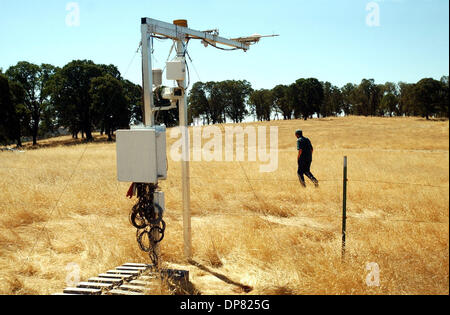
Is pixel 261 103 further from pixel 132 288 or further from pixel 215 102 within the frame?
pixel 132 288

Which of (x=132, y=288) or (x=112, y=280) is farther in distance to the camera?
(x=112, y=280)

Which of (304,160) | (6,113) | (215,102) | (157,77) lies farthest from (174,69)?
(215,102)

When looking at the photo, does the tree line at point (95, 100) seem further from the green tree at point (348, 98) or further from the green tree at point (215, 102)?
the green tree at point (348, 98)

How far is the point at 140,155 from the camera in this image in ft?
17.7

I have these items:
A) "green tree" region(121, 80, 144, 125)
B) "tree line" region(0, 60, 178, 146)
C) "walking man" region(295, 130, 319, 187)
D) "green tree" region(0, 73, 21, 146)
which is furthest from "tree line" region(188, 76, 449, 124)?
"walking man" region(295, 130, 319, 187)

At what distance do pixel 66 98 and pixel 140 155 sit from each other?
2084 inches

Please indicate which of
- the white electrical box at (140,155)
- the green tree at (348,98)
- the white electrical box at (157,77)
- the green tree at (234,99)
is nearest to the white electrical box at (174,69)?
the white electrical box at (157,77)

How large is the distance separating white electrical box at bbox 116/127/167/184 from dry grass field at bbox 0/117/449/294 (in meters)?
1.72

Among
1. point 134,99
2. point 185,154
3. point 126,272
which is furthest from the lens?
point 134,99

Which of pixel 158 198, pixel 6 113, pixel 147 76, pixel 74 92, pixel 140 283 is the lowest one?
pixel 140 283

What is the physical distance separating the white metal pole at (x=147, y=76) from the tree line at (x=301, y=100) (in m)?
67.2

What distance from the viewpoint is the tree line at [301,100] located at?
282 feet

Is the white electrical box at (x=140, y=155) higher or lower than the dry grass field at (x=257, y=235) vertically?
higher
